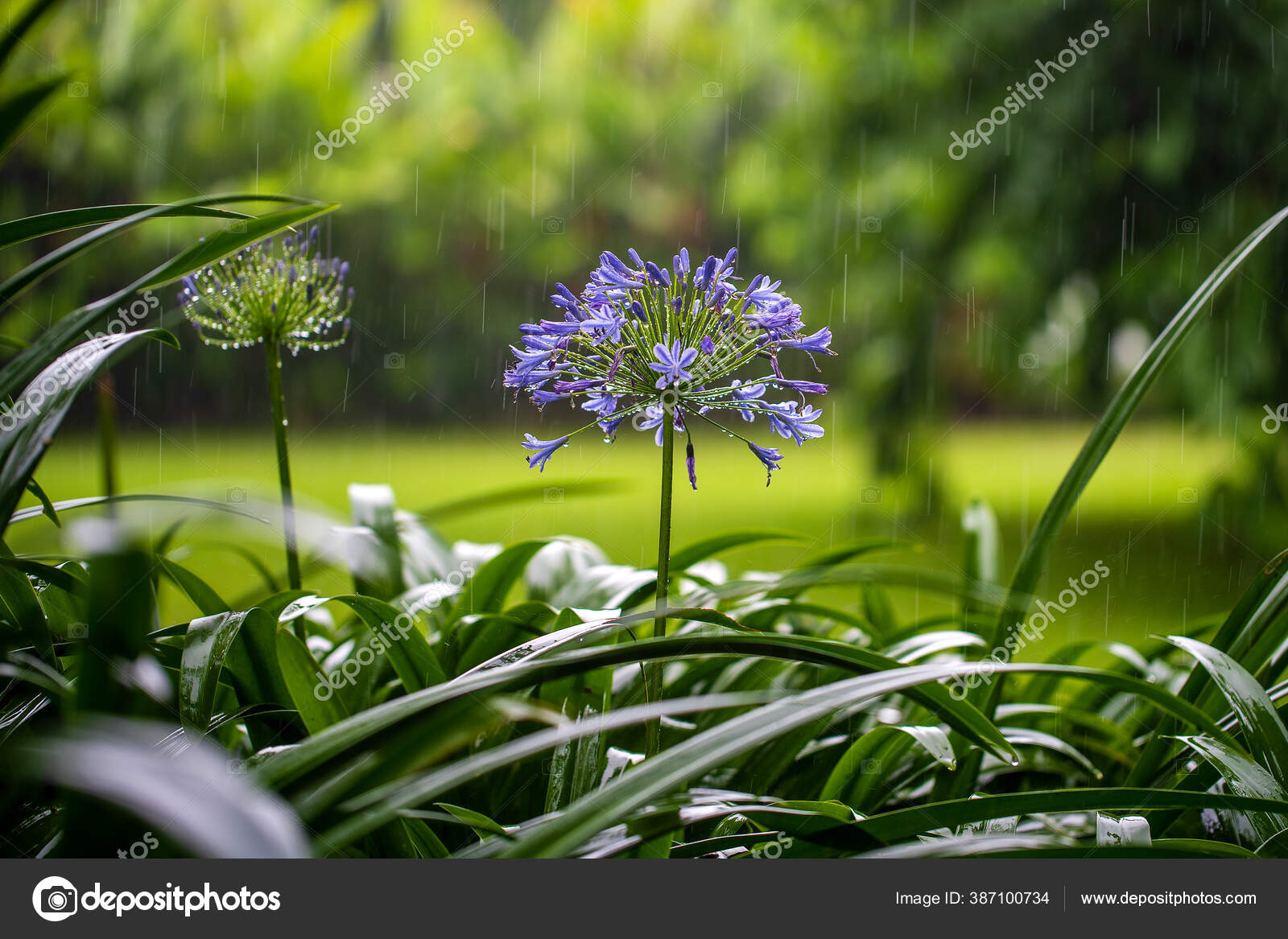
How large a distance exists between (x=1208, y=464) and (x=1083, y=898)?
5.44 metres

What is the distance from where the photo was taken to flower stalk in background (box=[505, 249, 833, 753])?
30.9 inches

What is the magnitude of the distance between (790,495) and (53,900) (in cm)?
738

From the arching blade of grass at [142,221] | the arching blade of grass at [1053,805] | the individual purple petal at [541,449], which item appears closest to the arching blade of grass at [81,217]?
the arching blade of grass at [142,221]

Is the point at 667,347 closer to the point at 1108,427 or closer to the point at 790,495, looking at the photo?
the point at 1108,427

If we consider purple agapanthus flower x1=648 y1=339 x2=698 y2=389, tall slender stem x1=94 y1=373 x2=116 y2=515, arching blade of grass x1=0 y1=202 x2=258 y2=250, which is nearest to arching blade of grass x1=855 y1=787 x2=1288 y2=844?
purple agapanthus flower x1=648 y1=339 x2=698 y2=389

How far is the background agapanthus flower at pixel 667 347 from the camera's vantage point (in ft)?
2.59

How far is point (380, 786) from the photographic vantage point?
1.88 ft

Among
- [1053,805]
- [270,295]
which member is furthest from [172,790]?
[270,295]

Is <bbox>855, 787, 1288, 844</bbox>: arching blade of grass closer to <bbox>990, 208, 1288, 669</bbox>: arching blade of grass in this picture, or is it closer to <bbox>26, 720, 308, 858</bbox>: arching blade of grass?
<bbox>990, 208, 1288, 669</bbox>: arching blade of grass

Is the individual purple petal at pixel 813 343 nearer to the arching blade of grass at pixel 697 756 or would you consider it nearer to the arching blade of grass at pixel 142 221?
the arching blade of grass at pixel 697 756

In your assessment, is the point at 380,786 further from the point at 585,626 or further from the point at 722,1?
the point at 722,1

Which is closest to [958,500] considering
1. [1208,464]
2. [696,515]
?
[1208,464]

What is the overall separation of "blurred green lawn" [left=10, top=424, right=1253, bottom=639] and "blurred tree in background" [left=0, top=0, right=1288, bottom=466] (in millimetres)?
515

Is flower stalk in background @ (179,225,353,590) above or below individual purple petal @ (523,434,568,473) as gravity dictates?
above
